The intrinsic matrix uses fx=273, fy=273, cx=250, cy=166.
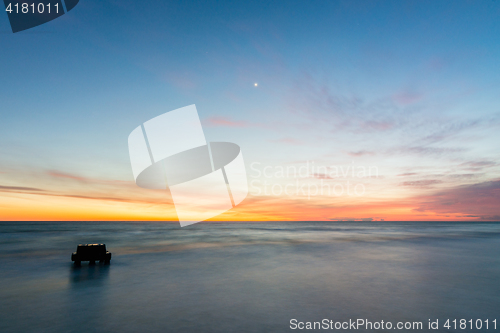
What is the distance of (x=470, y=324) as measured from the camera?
7.07 metres

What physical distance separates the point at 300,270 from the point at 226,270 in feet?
12.2

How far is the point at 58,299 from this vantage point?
8.80m

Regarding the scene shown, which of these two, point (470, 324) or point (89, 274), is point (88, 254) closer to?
point (89, 274)

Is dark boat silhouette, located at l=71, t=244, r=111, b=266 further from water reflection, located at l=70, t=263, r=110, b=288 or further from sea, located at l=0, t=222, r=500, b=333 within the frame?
sea, located at l=0, t=222, r=500, b=333

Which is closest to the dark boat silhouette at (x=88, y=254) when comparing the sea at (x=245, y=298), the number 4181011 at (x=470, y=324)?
the sea at (x=245, y=298)

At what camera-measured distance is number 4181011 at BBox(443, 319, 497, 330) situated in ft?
22.6

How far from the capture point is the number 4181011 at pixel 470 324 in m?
6.90

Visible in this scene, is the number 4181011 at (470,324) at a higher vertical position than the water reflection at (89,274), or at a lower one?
higher

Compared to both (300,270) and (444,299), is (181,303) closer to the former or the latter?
(300,270)

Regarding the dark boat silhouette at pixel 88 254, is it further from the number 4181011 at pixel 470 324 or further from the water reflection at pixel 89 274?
the number 4181011 at pixel 470 324

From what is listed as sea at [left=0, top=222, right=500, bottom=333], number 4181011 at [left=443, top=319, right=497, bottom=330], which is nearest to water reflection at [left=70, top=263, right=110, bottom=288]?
sea at [left=0, top=222, right=500, bottom=333]

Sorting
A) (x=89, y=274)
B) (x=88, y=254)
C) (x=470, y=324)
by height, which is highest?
(x=88, y=254)

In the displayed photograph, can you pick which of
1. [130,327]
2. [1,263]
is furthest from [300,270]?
[1,263]

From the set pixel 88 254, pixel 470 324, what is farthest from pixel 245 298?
pixel 88 254
